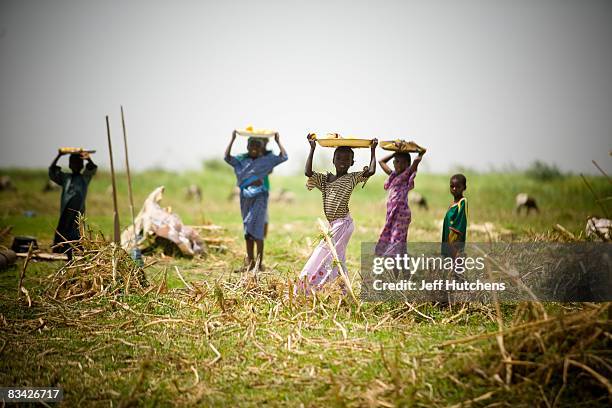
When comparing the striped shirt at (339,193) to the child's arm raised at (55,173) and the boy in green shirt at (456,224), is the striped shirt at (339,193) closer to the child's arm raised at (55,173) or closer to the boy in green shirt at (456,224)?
the boy in green shirt at (456,224)

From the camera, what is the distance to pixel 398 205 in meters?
6.25

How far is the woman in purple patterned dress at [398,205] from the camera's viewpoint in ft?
20.3

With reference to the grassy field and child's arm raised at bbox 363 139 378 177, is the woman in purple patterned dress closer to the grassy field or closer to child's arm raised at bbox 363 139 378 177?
child's arm raised at bbox 363 139 378 177

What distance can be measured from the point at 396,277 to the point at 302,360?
6.97ft

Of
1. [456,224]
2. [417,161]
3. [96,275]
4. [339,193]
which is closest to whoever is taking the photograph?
[456,224]

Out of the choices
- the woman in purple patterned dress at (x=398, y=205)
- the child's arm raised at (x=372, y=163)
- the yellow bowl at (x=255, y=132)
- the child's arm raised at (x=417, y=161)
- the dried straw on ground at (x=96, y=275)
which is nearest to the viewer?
the child's arm raised at (x=372, y=163)

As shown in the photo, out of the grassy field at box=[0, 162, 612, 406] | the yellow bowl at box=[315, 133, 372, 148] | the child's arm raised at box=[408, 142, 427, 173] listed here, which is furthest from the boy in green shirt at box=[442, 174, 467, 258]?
the yellow bowl at box=[315, 133, 372, 148]

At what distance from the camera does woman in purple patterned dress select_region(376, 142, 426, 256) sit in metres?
6.20

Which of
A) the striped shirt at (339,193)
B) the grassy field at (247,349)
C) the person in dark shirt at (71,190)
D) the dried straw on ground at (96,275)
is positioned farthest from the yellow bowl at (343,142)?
the person in dark shirt at (71,190)

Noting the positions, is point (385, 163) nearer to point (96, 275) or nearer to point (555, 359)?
point (555, 359)

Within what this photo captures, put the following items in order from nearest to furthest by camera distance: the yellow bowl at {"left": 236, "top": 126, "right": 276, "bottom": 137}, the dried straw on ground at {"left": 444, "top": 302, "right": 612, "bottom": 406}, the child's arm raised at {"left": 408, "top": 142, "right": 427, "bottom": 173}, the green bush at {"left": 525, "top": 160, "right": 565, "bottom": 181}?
the dried straw on ground at {"left": 444, "top": 302, "right": 612, "bottom": 406}, the child's arm raised at {"left": 408, "top": 142, "right": 427, "bottom": 173}, the yellow bowl at {"left": 236, "top": 126, "right": 276, "bottom": 137}, the green bush at {"left": 525, "top": 160, "right": 565, "bottom": 181}

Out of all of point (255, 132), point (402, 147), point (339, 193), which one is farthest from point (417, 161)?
point (255, 132)

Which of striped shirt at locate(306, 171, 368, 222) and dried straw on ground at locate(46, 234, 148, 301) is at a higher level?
striped shirt at locate(306, 171, 368, 222)

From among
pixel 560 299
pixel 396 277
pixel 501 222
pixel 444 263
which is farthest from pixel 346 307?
pixel 501 222
